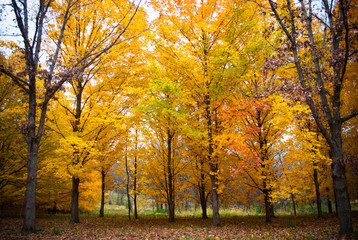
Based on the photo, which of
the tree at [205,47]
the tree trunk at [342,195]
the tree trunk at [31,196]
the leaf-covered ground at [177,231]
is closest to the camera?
the tree trunk at [342,195]

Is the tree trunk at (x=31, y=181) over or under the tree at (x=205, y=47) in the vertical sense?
under

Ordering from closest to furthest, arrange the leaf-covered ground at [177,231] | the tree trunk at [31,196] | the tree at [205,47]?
the tree trunk at [31,196], the leaf-covered ground at [177,231], the tree at [205,47]

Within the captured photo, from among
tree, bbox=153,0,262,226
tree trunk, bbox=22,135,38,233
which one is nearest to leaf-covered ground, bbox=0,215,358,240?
tree trunk, bbox=22,135,38,233

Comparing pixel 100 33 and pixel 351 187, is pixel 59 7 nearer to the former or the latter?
pixel 100 33

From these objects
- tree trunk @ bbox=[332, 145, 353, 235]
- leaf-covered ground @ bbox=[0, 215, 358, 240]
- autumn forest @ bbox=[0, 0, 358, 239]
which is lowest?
leaf-covered ground @ bbox=[0, 215, 358, 240]

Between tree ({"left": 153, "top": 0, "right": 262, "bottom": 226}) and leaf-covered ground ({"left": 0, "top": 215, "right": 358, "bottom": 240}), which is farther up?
tree ({"left": 153, "top": 0, "right": 262, "bottom": 226})

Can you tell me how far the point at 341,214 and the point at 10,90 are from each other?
1276 centimetres

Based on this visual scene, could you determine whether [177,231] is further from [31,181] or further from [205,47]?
[205,47]

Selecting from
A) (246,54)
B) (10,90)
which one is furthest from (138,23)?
(10,90)

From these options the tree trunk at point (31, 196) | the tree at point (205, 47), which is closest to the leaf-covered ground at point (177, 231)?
the tree trunk at point (31, 196)

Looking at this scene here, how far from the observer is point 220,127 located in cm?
935

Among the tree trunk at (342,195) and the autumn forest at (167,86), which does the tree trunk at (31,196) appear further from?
the tree trunk at (342,195)

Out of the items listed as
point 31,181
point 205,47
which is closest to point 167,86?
point 205,47

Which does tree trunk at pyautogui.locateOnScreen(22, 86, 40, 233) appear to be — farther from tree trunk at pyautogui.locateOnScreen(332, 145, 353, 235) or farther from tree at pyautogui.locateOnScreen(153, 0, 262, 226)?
tree trunk at pyautogui.locateOnScreen(332, 145, 353, 235)
